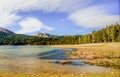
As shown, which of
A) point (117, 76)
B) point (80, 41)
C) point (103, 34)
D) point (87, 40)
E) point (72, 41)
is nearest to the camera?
point (117, 76)

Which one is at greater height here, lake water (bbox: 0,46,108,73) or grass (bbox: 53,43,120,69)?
grass (bbox: 53,43,120,69)

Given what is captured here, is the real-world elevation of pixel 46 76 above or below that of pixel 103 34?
below

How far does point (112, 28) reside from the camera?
410 feet

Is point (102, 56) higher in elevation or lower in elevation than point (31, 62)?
higher

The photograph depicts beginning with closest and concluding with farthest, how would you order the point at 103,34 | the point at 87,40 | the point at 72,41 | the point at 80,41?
the point at 103,34, the point at 87,40, the point at 80,41, the point at 72,41

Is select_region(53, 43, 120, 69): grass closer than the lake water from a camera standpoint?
No

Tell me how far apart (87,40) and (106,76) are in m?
140

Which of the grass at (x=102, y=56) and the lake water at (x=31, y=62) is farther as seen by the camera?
the grass at (x=102, y=56)

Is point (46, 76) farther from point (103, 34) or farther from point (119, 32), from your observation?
point (103, 34)

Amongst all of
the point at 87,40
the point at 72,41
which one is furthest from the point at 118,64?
the point at 72,41

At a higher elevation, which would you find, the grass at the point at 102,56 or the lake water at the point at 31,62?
the grass at the point at 102,56

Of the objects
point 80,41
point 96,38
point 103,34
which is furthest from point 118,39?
point 80,41

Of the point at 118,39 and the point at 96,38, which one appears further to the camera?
the point at 96,38

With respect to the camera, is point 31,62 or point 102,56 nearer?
point 31,62
